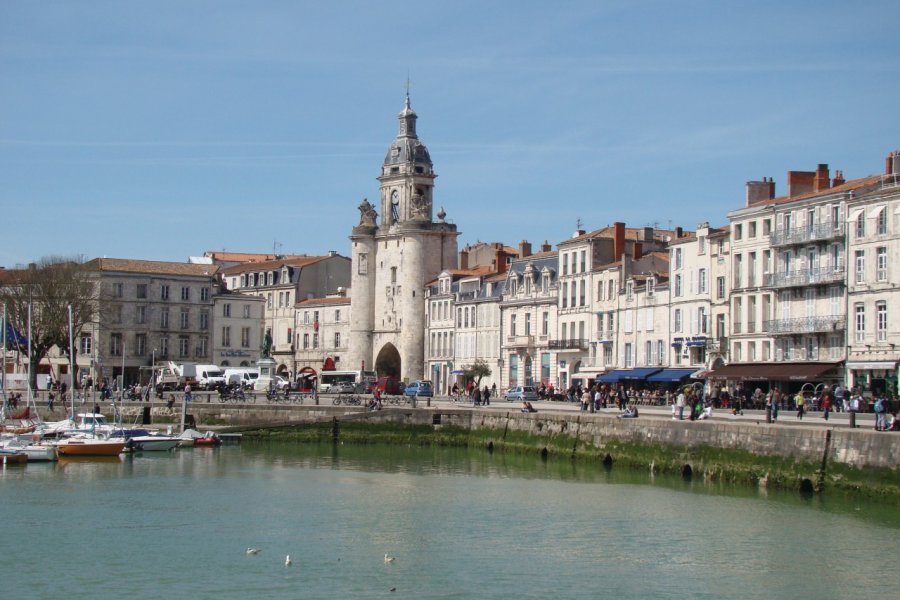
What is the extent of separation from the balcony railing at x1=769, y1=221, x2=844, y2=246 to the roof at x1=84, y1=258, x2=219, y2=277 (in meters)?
49.3

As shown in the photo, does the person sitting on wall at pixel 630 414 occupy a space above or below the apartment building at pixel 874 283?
below

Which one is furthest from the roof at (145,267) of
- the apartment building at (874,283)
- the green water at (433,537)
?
the apartment building at (874,283)

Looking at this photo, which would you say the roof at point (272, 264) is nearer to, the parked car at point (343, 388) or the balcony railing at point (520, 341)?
the parked car at point (343, 388)

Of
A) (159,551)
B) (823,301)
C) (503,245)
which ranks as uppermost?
(503,245)

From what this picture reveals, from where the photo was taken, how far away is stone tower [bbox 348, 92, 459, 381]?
102250mm

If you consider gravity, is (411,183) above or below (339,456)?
above

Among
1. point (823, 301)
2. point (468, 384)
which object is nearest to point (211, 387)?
point (468, 384)

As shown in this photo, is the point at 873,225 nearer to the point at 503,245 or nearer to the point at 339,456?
the point at 339,456

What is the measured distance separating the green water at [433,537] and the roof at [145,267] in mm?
48573

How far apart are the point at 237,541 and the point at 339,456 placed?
24.8 metres

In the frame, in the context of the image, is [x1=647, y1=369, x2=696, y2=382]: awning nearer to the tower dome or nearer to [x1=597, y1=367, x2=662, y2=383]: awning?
[x1=597, y1=367, x2=662, y2=383]: awning

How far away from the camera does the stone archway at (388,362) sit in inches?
4117

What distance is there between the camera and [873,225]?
5819 cm

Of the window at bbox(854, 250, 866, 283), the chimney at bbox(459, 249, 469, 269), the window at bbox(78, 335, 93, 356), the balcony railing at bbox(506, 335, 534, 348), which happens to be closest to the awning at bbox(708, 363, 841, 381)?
the window at bbox(854, 250, 866, 283)
